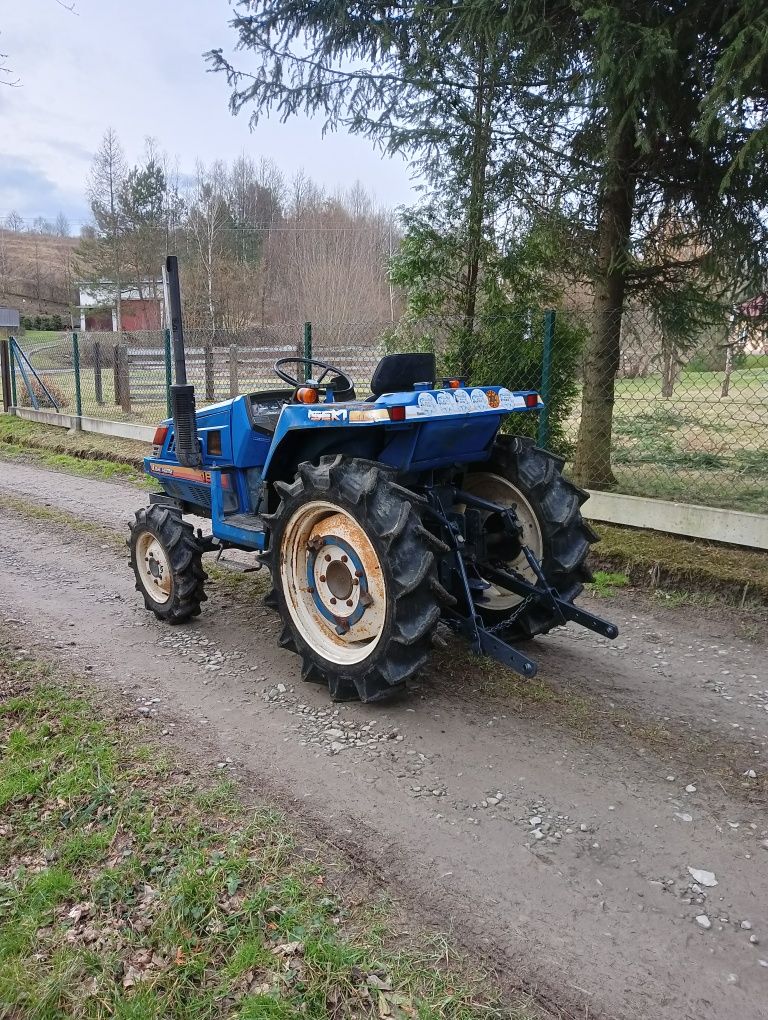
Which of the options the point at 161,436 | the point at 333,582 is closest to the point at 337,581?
the point at 333,582

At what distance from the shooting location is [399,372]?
396 cm

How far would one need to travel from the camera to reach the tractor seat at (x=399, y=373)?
12.9ft

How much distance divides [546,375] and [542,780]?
188 inches

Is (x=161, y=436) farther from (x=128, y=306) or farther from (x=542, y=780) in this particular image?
(x=128, y=306)

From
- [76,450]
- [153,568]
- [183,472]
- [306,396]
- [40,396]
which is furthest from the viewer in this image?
[40,396]

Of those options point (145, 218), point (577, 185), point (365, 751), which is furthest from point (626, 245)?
point (145, 218)

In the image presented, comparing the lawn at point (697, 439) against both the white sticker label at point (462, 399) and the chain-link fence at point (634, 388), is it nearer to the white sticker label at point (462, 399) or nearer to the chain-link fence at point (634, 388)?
the chain-link fence at point (634, 388)

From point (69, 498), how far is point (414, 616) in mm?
6392

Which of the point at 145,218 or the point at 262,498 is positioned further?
the point at 145,218

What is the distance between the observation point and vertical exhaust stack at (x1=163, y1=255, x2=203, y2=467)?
4.41 m

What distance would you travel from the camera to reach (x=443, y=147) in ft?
23.9

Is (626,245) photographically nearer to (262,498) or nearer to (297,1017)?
(262,498)

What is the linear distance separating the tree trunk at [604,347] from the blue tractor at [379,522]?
294cm

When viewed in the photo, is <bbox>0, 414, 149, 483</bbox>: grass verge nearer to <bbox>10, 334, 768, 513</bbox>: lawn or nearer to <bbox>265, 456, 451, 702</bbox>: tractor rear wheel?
<bbox>10, 334, 768, 513</bbox>: lawn
